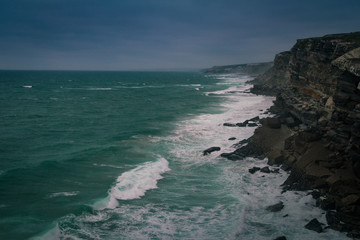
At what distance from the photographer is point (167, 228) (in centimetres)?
1516

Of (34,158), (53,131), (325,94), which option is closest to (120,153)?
(34,158)

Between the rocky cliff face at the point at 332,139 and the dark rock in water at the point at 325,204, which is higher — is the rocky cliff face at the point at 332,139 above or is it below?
above

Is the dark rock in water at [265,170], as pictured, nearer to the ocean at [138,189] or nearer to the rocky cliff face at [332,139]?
the ocean at [138,189]

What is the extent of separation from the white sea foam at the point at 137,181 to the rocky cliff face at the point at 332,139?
9215 millimetres

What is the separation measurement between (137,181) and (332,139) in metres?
13.3

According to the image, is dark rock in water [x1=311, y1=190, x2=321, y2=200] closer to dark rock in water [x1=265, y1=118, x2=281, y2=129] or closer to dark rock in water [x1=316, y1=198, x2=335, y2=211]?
dark rock in water [x1=316, y1=198, x2=335, y2=211]

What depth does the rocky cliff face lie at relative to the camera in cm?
1577

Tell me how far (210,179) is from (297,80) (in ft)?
51.6

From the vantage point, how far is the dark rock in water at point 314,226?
1441cm

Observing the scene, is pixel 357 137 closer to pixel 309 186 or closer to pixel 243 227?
pixel 309 186

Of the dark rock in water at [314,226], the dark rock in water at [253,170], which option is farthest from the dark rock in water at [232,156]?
the dark rock in water at [314,226]

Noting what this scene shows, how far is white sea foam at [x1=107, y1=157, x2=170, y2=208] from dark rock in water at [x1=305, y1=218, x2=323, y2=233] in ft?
32.3

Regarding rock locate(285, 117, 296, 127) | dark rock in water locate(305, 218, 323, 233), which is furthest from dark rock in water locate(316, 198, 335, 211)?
rock locate(285, 117, 296, 127)

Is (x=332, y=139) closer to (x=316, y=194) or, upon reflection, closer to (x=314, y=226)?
(x=316, y=194)
